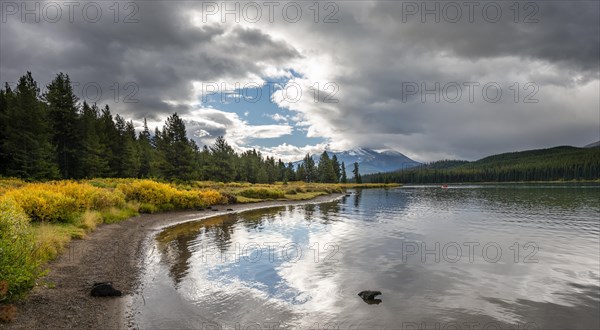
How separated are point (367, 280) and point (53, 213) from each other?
17.3 metres

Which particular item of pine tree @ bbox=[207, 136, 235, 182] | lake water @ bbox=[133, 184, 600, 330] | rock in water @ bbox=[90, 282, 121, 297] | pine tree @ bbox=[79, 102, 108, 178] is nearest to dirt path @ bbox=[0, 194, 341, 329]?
rock in water @ bbox=[90, 282, 121, 297]

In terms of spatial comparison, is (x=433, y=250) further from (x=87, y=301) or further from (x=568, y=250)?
(x=87, y=301)

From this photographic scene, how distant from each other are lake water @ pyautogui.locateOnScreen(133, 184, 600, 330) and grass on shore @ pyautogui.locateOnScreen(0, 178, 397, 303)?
3.36 meters

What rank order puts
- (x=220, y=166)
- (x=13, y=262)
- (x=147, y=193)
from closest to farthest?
1. (x=13, y=262)
2. (x=147, y=193)
3. (x=220, y=166)

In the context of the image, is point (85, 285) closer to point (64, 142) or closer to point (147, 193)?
point (147, 193)

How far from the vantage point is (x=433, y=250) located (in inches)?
787

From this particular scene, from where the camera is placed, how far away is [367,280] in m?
13.8

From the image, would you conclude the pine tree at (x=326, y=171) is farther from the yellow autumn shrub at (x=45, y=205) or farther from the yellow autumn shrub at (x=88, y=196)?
the yellow autumn shrub at (x=45, y=205)

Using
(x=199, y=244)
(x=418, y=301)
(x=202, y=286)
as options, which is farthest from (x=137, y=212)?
(x=418, y=301)

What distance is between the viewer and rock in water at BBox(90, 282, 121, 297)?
10252mm

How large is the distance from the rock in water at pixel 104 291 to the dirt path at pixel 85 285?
0.72ft

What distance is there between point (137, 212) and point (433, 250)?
83.6 ft

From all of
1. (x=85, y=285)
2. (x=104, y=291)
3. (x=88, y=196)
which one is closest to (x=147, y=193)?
(x=88, y=196)

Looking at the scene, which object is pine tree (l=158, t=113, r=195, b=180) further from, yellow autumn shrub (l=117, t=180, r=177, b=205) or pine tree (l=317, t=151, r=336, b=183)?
pine tree (l=317, t=151, r=336, b=183)
